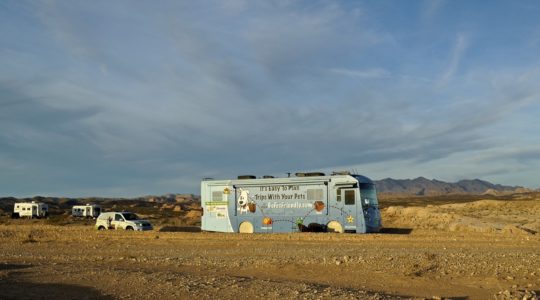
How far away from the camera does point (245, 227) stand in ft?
108

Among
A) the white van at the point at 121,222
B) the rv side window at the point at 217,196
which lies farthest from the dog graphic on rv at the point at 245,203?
the white van at the point at 121,222

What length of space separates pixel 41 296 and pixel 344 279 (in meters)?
7.53

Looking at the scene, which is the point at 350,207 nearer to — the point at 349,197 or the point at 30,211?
the point at 349,197

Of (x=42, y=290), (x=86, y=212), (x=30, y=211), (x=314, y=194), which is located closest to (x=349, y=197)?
(x=314, y=194)

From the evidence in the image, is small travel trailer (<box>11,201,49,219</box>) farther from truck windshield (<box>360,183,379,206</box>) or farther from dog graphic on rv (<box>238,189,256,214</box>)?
truck windshield (<box>360,183,379,206</box>)

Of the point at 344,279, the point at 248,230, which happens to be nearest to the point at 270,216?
the point at 248,230

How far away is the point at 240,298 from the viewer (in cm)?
1170

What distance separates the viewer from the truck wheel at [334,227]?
3025cm

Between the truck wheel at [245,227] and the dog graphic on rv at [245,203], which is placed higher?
the dog graphic on rv at [245,203]

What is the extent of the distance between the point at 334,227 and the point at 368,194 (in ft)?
8.47

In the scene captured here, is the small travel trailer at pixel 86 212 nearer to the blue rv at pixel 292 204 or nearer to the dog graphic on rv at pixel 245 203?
the blue rv at pixel 292 204

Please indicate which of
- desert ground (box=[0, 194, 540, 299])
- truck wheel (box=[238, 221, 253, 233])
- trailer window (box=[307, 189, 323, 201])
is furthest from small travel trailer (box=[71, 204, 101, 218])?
trailer window (box=[307, 189, 323, 201])

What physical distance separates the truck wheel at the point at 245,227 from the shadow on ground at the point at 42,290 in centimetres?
1892

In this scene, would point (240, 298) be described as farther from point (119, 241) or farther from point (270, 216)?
point (270, 216)
